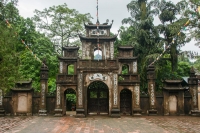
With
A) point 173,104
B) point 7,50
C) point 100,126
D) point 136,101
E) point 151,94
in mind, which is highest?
point 7,50

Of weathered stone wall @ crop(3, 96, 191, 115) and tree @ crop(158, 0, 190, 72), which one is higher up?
tree @ crop(158, 0, 190, 72)

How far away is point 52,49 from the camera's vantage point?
2864cm

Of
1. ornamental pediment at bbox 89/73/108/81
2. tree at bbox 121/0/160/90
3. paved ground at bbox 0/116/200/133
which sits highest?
tree at bbox 121/0/160/90

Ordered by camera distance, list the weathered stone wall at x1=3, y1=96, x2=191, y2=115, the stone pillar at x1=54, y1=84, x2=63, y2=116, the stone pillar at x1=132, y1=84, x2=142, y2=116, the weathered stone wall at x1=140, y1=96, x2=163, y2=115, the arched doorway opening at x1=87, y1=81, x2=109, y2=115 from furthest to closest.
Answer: the arched doorway opening at x1=87, y1=81, x2=109, y2=115
the weathered stone wall at x1=140, y1=96, x2=163, y2=115
the weathered stone wall at x1=3, y1=96, x2=191, y2=115
the stone pillar at x1=132, y1=84, x2=142, y2=116
the stone pillar at x1=54, y1=84, x2=63, y2=116

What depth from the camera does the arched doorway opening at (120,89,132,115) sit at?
814 inches

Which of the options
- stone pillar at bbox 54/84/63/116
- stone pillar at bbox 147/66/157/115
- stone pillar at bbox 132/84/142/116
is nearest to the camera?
stone pillar at bbox 54/84/63/116

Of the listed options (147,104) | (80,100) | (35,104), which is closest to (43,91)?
(35,104)

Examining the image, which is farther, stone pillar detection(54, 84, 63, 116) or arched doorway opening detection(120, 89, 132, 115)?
arched doorway opening detection(120, 89, 132, 115)

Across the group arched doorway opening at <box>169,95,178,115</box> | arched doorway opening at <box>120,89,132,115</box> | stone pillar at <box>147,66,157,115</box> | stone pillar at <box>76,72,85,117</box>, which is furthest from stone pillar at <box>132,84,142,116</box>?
stone pillar at <box>76,72,85,117</box>

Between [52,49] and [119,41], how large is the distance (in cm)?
963

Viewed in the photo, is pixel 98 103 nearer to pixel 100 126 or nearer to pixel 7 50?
pixel 100 126

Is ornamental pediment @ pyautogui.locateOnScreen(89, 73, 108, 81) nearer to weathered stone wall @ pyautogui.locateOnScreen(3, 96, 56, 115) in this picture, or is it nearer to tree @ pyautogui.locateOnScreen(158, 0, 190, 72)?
weathered stone wall @ pyautogui.locateOnScreen(3, 96, 56, 115)

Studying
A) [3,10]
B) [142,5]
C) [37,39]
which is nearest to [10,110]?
[37,39]

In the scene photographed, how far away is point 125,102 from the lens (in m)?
20.8
